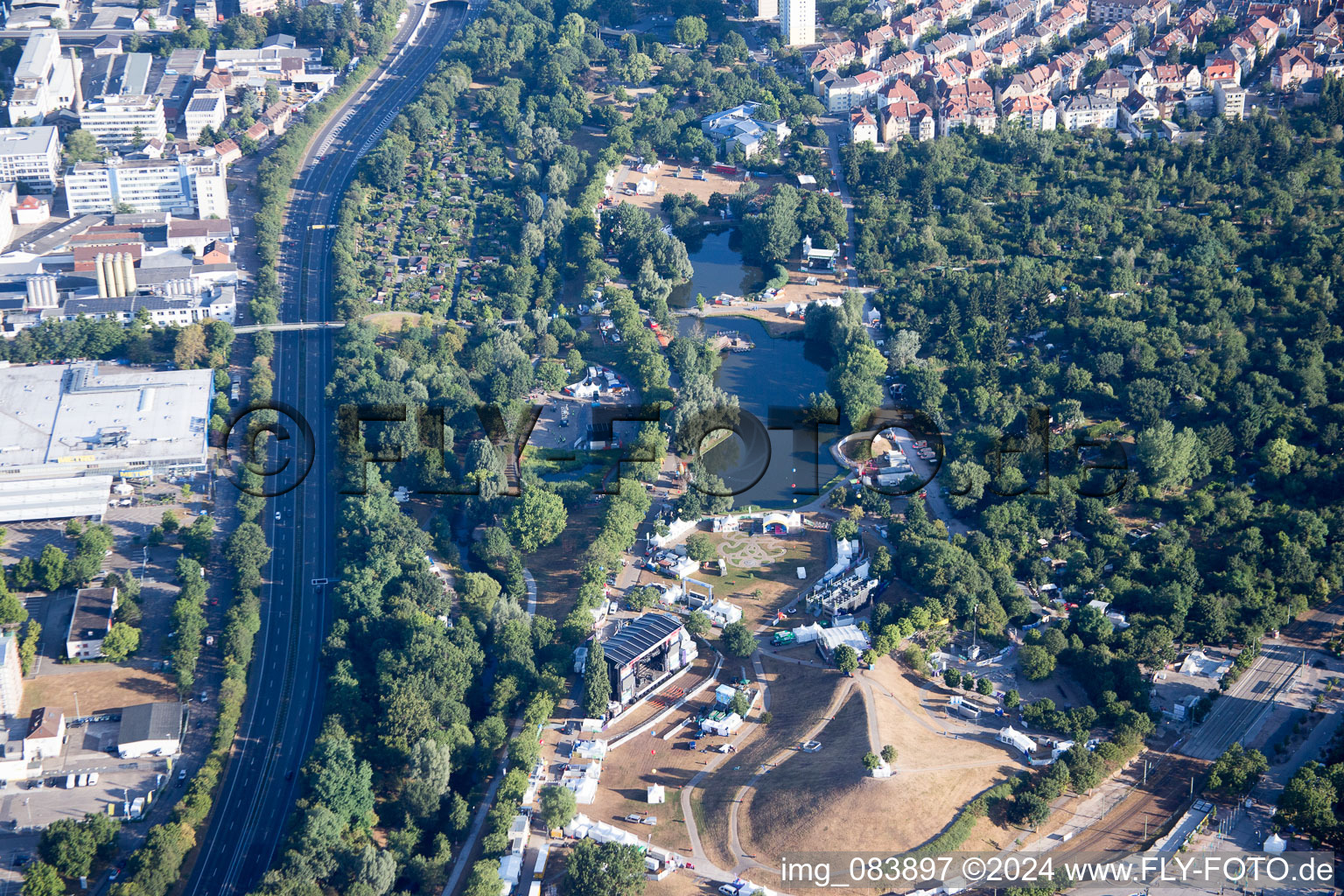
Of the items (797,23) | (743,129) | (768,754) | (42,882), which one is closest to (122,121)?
(743,129)

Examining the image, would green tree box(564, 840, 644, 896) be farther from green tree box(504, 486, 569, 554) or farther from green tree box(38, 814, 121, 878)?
green tree box(504, 486, 569, 554)

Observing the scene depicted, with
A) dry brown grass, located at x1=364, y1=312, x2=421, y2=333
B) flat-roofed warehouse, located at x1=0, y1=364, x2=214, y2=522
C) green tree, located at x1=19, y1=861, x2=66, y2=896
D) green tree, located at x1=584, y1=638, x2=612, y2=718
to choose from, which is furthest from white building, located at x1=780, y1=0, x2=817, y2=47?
green tree, located at x1=19, y1=861, x2=66, y2=896

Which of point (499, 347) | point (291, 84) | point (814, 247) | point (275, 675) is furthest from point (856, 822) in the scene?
point (291, 84)

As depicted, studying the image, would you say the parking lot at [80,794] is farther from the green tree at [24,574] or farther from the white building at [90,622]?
the green tree at [24,574]

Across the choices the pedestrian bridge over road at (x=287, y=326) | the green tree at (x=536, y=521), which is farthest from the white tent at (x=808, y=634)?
the pedestrian bridge over road at (x=287, y=326)

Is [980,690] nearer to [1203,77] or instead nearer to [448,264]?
[448,264]

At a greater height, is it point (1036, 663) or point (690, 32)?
point (690, 32)

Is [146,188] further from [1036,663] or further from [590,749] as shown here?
[1036,663]
